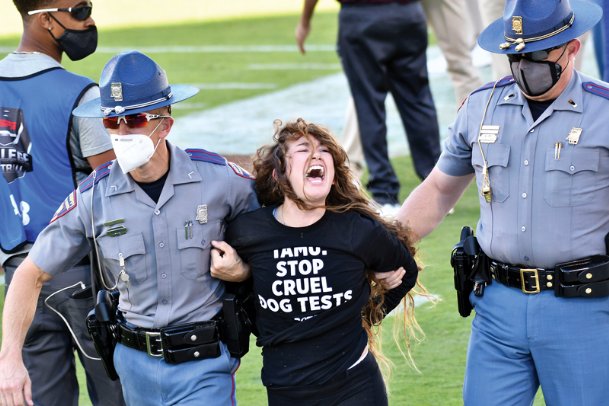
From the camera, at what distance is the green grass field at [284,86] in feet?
21.7

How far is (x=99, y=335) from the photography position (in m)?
4.82

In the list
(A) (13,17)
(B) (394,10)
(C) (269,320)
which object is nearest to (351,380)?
(C) (269,320)

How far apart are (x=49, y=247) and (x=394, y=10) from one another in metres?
5.08

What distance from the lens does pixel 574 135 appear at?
14.8 feet

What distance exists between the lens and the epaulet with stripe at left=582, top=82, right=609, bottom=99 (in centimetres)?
458

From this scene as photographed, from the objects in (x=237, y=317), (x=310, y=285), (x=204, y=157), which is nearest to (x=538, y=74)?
(x=310, y=285)

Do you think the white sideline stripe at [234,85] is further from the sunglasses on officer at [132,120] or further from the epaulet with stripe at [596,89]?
the epaulet with stripe at [596,89]

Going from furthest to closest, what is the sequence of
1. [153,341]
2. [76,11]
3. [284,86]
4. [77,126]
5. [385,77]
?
[284,86]
[385,77]
[76,11]
[77,126]
[153,341]

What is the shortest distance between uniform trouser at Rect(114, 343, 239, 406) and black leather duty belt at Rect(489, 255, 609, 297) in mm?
1122

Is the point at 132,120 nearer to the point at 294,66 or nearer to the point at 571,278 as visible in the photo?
the point at 571,278

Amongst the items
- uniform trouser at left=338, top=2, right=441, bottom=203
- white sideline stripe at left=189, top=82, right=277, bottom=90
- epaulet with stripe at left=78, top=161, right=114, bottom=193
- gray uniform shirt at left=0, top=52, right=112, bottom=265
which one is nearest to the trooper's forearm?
epaulet with stripe at left=78, top=161, right=114, bottom=193

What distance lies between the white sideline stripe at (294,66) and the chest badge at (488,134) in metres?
11.8

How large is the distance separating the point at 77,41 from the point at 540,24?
2039 mm

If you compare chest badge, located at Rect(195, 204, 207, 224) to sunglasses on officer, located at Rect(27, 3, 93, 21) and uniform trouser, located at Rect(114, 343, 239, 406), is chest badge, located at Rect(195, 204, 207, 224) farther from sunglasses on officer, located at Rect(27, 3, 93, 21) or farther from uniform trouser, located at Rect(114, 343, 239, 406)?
sunglasses on officer, located at Rect(27, 3, 93, 21)
